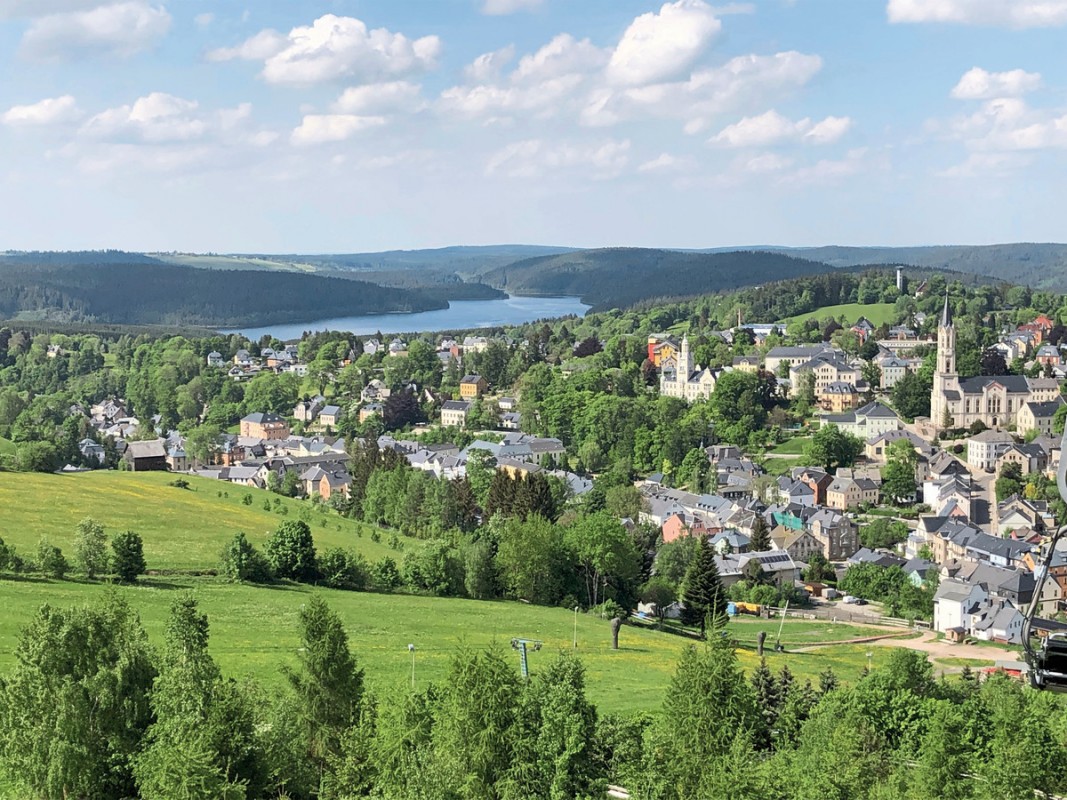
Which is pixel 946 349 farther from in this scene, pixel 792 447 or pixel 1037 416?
pixel 792 447

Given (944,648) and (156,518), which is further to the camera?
(156,518)

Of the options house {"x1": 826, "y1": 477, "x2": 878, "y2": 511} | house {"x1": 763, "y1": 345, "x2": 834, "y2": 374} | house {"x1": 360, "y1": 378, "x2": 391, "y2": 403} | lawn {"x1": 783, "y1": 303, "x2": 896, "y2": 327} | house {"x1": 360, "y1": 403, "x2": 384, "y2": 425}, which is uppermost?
lawn {"x1": 783, "y1": 303, "x2": 896, "y2": 327}

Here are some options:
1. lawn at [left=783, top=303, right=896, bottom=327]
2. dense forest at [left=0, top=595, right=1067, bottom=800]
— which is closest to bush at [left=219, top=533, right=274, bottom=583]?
dense forest at [left=0, top=595, right=1067, bottom=800]

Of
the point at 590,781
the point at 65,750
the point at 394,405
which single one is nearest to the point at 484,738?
the point at 590,781

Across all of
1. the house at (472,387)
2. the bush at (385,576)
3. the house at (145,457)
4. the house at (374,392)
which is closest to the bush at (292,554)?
the bush at (385,576)

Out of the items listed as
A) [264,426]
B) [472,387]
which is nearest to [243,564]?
[264,426]

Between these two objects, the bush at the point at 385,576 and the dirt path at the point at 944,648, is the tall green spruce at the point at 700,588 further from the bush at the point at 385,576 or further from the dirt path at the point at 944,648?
the bush at the point at 385,576

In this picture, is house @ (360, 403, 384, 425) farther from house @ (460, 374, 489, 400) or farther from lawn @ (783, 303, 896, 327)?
lawn @ (783, 303, 896, 327)
